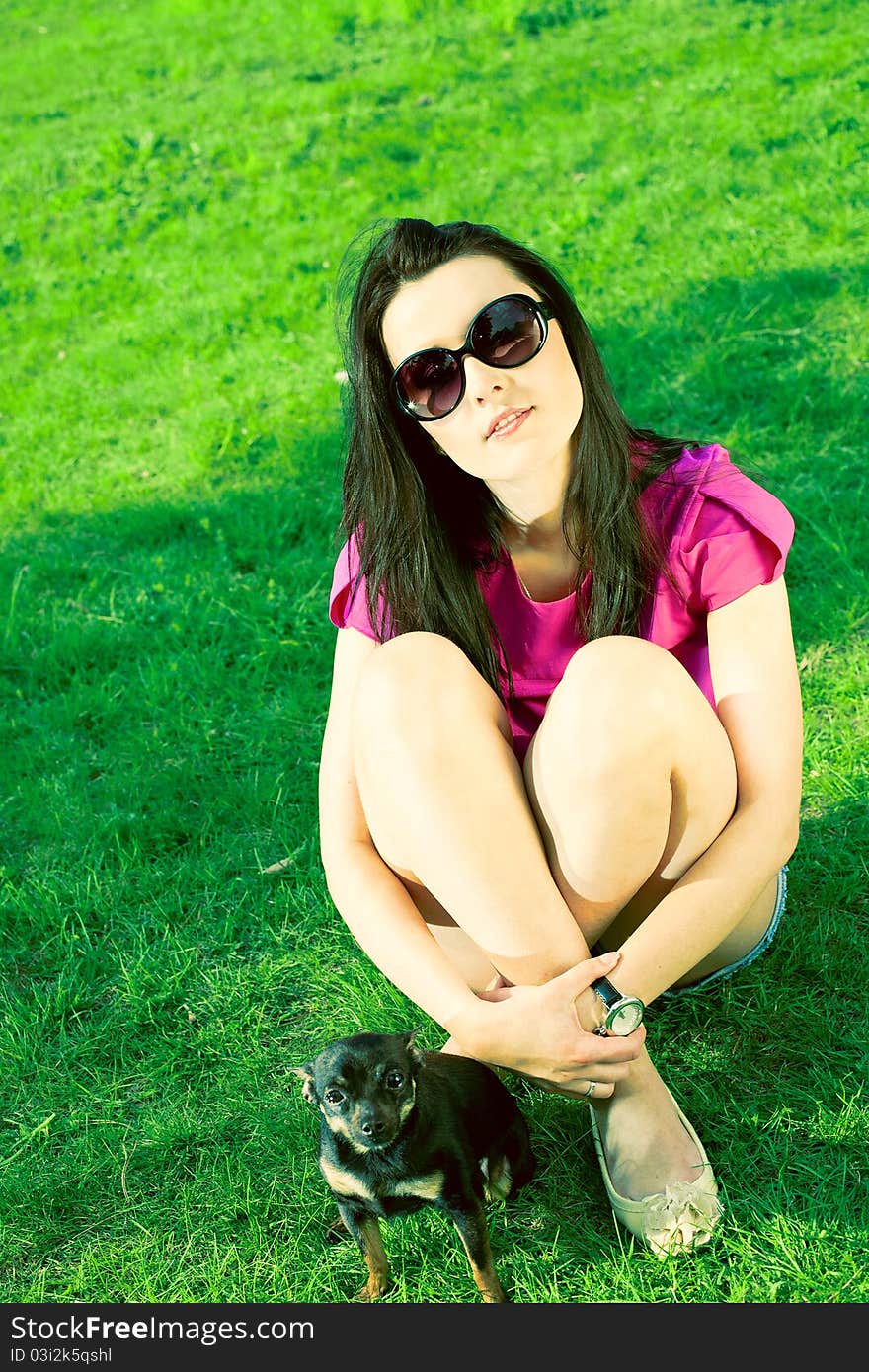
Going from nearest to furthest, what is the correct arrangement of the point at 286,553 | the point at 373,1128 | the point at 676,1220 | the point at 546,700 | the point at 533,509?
the point at 373,1128 → the point at 676,1220 → the point at 533,509 → the point at 546,700 → the point at 286,553

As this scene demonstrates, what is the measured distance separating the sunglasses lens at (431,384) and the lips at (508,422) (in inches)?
3.3

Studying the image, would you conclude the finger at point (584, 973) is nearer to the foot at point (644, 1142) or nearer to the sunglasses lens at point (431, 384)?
the foot at point (644, 1142)

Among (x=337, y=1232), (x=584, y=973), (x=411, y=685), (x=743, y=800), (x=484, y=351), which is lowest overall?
(x=337, y=1232)

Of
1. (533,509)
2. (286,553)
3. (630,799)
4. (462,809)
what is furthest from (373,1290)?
(286,553)

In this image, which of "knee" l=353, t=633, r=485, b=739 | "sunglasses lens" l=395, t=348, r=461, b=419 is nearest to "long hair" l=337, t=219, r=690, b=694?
"sunglasses lens" l=395, t=348, r=461, b=419

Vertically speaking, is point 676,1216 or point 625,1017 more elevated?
point 625,1017

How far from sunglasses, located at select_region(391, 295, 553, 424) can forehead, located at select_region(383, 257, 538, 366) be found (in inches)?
1.1

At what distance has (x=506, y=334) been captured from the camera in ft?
7.63

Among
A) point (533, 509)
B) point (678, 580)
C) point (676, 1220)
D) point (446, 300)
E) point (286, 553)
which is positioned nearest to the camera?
point (676, 1220)

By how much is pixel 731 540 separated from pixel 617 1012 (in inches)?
35.5

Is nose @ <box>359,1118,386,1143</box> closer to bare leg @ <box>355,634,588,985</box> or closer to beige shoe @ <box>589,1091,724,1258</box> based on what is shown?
bare leg @ <box>355,634,588,985</box>

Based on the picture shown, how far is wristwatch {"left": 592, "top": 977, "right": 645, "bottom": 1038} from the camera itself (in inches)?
84.7

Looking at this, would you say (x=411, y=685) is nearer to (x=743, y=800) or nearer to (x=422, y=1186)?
(x=743, y=800)
